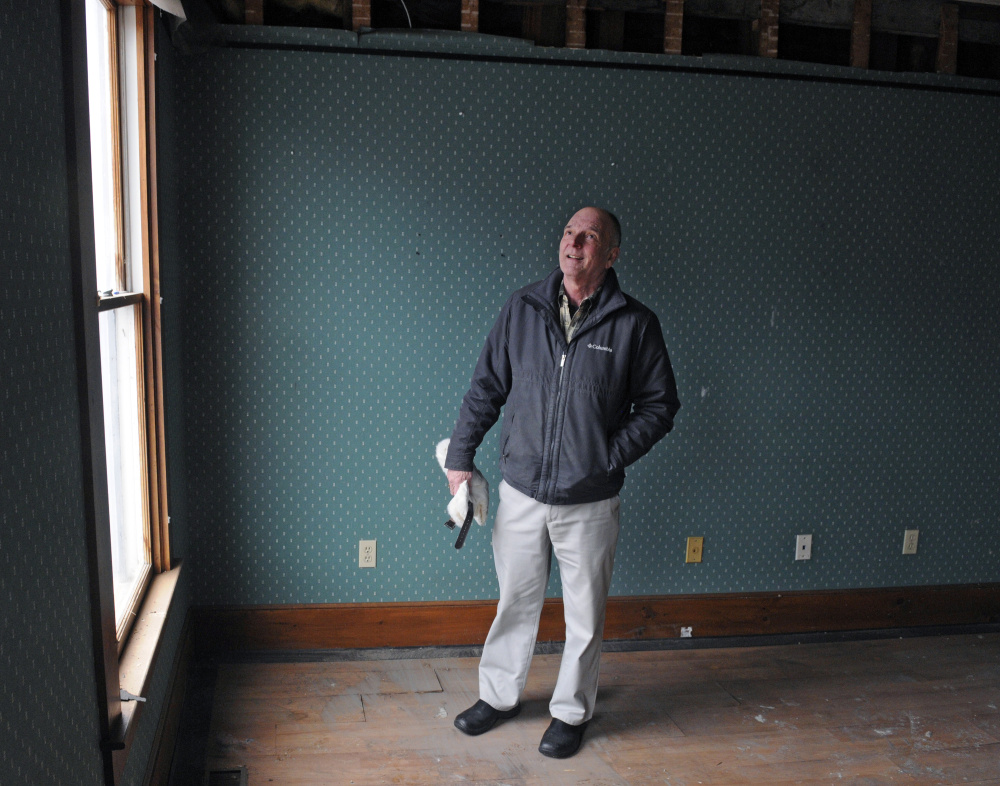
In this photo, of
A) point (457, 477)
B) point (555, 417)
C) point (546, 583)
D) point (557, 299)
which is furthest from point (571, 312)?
point (546, 583)

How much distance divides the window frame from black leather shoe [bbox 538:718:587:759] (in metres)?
1.12

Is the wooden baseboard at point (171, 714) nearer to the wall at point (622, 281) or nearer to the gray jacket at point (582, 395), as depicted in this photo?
the wall at point (622, 281)

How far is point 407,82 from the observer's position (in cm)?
282

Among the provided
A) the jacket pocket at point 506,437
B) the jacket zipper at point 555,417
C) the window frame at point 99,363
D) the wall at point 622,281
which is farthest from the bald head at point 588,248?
the window frame at point 99,363

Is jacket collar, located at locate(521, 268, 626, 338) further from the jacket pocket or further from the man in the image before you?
the jacket pocket

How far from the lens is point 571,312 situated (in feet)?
8.23

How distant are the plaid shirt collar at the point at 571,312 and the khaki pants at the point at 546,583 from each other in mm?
509

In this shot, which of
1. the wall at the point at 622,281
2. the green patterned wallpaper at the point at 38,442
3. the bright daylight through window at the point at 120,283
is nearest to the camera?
the green patterned wallpaper at the point at 38,442

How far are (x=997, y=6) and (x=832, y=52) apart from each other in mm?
631

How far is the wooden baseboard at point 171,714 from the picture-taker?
2035 millimetres

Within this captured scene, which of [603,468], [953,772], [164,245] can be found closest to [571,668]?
[603,468]

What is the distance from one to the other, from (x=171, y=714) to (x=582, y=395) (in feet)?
4.68

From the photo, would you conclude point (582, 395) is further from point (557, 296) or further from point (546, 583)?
point (546, 583)

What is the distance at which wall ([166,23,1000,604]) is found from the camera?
2.82m
